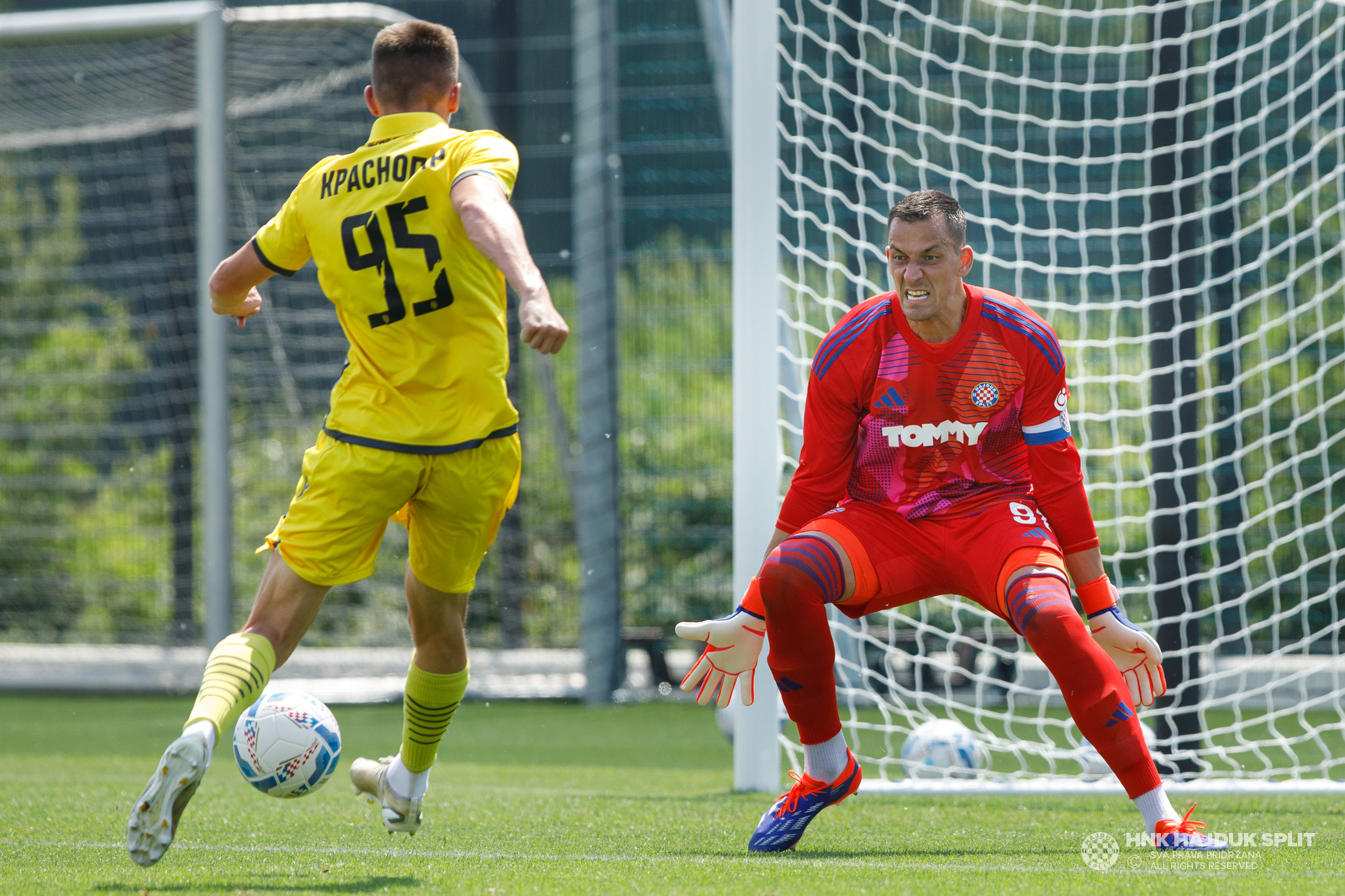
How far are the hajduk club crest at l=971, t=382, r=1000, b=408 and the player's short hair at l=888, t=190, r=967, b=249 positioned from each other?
13.7 inches

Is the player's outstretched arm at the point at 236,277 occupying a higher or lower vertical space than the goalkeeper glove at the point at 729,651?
higher

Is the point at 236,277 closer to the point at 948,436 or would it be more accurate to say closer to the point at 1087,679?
the point at 948,436

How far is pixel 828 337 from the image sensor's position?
351 centimetres

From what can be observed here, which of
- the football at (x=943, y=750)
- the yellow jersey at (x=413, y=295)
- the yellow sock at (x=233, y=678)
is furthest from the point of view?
the football at (x=943, y=750)

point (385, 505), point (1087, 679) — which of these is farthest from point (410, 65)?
point (1087, 679)

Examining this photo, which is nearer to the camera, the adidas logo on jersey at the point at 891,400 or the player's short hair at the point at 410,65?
the player's short hair at the point at 410,65

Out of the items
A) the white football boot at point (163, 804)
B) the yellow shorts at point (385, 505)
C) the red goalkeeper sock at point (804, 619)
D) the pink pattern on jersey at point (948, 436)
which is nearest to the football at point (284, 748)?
the yellow shorts at point (385, 505)

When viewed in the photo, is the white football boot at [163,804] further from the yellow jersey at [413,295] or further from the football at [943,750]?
the football at [943,750]

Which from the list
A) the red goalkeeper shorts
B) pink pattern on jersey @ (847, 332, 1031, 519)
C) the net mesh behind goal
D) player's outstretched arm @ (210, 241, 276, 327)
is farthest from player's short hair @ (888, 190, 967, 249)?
the net mesh behind goal

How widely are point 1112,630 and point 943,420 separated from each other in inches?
25.3

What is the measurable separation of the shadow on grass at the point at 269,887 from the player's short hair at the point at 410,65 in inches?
70.2

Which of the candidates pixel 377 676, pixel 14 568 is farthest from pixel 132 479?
pixel 377 676

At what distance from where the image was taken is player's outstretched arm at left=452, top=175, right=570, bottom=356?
274 cm

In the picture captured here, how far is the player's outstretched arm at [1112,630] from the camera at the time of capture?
3.27 meters
